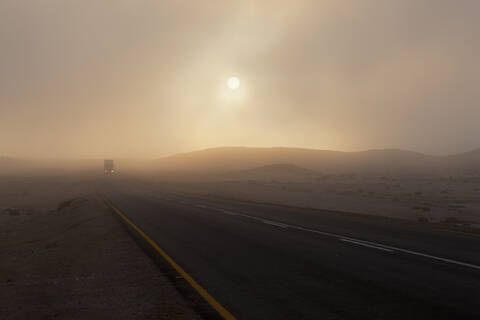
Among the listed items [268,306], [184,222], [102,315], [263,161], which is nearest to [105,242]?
[184,222]

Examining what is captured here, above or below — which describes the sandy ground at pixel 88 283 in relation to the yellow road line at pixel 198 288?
below

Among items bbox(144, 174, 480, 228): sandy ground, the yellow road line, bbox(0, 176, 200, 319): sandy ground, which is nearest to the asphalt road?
the yellow road line

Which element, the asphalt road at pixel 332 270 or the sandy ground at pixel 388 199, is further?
the sandy ground at pixel 388 199

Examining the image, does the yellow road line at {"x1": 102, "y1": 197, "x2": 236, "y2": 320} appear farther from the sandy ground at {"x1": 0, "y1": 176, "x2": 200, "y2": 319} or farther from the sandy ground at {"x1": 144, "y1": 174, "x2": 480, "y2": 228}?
the sandy ground at {"x1": 144, "y1": 174, "x2": 480, "y2": 228}

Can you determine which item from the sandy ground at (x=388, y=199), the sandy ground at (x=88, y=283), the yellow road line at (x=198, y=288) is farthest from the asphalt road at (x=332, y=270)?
the sandy ground at (x=388, y=199)

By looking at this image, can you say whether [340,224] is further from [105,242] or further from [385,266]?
[105,242]

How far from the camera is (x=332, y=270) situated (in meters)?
7.95

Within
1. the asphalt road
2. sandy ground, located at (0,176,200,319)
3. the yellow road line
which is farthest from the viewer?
sandy ground, located at (0,176,200,319)

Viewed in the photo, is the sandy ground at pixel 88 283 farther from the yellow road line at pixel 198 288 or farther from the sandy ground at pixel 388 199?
the sandy ground at pixel 388 199

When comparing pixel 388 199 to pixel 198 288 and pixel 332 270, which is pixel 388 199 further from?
pixel 198 288

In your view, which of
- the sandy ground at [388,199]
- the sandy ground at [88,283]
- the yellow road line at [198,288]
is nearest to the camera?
the yellow road line at [198,288]

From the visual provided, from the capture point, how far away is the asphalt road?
562cm

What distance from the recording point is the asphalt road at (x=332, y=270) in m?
5.62

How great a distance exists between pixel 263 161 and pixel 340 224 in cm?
17699
